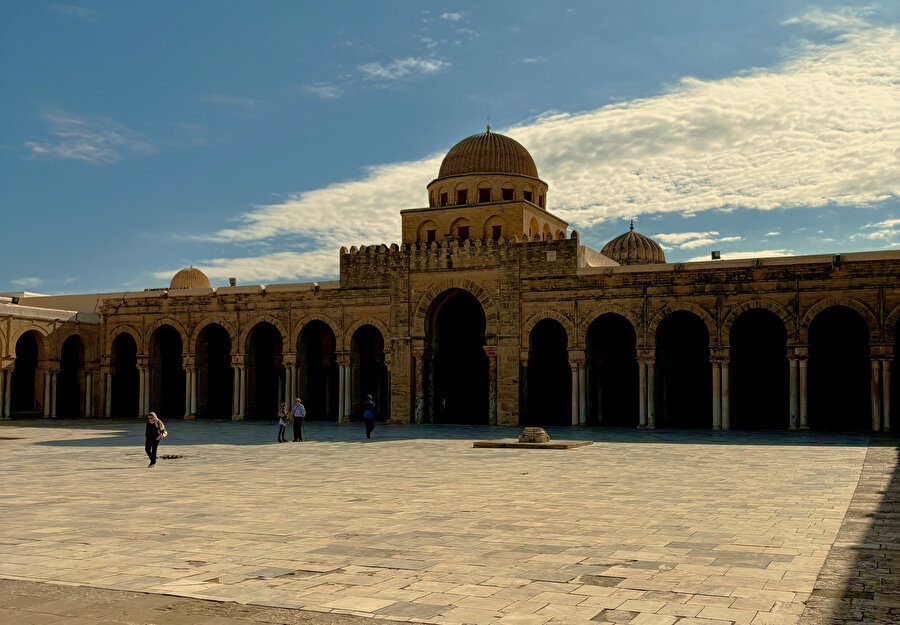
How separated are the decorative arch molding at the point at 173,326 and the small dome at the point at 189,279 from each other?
9.74 m

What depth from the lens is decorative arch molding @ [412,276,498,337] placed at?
31.8 metres

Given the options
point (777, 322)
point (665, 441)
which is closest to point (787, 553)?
point (665, 441)

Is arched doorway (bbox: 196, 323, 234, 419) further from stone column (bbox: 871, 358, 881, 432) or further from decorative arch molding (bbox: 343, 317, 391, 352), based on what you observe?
stone column (bbox: 871, 358, 881, 432)

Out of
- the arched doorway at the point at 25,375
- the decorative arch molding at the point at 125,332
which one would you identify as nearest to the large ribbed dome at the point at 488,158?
the decorative arch molding at the point at 125,332

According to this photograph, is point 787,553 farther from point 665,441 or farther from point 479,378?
point 479,378

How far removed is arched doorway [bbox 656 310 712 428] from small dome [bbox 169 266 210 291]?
2711 cm

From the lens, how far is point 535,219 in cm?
3628

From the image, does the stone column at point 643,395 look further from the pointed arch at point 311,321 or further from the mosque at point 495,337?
the pointed arch at point 311,321

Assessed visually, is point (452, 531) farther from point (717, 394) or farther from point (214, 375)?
point (214, 375)

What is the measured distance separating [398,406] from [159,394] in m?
12.4

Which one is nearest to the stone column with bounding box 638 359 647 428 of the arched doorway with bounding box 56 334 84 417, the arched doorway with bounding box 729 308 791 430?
the arched doorway with bounding box 729 308 791 430

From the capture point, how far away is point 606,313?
30703 millimetres

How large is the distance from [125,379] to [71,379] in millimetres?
2438

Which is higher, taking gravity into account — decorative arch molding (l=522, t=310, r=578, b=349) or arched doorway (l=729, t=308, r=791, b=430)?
decorative arch molding (l=522, t=310, r=578, b=349)
